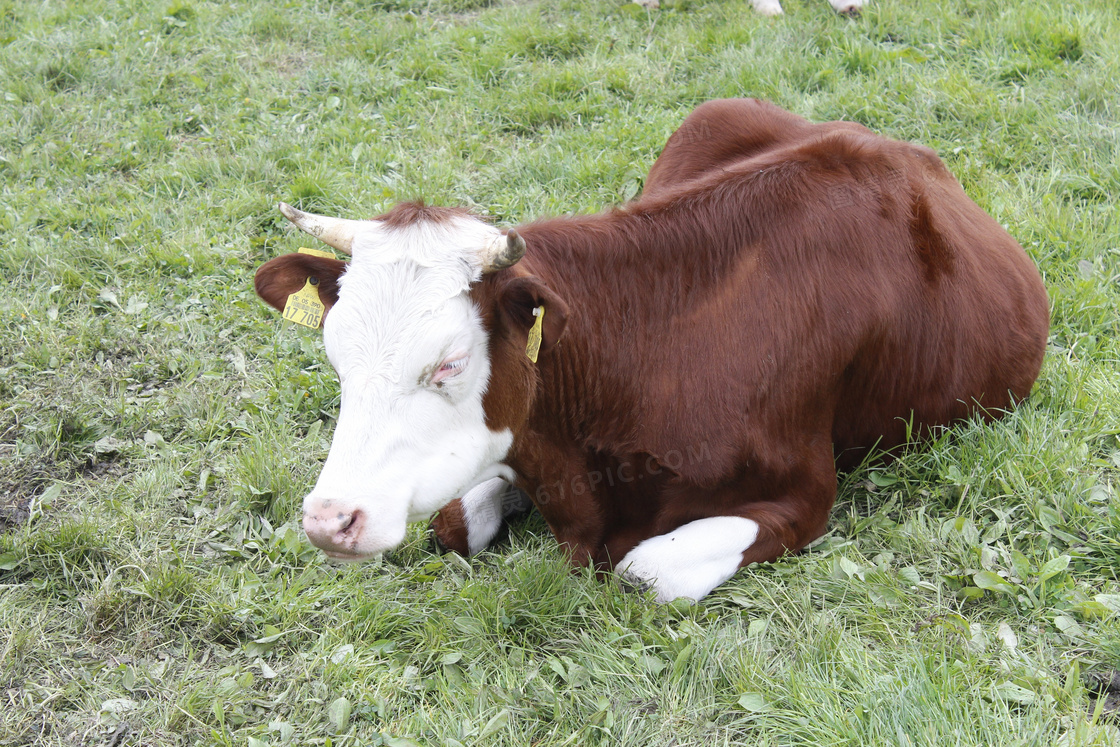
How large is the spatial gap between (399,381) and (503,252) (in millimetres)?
514

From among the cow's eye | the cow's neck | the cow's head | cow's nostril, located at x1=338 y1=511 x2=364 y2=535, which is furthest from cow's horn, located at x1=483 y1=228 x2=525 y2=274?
cow's nostril, located at x1=338 y1=511 x2=364 y2=535

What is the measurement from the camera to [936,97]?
6.39m

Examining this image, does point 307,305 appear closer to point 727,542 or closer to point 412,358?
point 412,358

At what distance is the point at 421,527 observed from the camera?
396 cm

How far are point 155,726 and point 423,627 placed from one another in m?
0.93

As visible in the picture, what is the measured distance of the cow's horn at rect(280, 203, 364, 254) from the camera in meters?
3.21

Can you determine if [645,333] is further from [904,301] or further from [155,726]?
[155,726]

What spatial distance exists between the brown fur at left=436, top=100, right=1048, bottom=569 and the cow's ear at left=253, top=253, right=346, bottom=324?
67 centimetres

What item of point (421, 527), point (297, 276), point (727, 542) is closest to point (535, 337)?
point (297, 276)

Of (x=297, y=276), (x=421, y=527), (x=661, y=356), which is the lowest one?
(x=421, y=527)

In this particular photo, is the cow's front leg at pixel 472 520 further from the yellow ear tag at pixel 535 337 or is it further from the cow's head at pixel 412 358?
the yellow ear tag at pixel 535 337

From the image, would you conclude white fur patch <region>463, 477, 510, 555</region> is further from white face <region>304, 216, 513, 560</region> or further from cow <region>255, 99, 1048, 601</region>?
white face <region>304, 216, 513, 560</region>

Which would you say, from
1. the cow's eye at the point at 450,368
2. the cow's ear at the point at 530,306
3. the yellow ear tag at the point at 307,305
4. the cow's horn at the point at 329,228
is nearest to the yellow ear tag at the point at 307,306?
the yellow ear tag at the point at 307,305

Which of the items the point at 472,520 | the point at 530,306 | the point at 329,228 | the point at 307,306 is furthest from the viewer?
the point at 472,520
